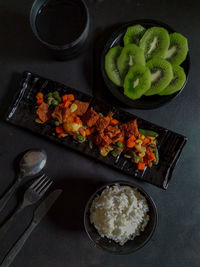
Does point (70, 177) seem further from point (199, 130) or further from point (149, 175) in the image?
point (199, 130)

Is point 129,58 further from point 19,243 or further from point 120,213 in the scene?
point 19,243

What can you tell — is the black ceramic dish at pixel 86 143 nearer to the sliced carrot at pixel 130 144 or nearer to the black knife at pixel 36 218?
the sliced carrot at pixel 130 144

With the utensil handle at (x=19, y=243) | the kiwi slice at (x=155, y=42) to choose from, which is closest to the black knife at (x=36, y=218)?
the utensil handle at (x=19, y=243)

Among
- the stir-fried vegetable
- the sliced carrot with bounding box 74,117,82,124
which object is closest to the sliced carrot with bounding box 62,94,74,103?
the stir-fried vegetable

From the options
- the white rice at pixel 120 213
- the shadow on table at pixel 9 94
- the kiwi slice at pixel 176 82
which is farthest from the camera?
the shadow on table at pixel 9 94

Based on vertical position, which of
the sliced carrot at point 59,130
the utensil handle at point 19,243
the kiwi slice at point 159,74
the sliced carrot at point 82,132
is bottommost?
the utensil handle at point 19,243

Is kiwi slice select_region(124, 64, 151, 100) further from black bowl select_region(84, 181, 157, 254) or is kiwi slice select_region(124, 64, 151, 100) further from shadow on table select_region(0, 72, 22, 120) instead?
shadow on table select_region(0, 72, 22, 120)

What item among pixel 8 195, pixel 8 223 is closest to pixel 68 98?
pixel 8 195

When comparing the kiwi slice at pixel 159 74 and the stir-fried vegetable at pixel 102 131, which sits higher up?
the kiwi slice at pixel 159 74
